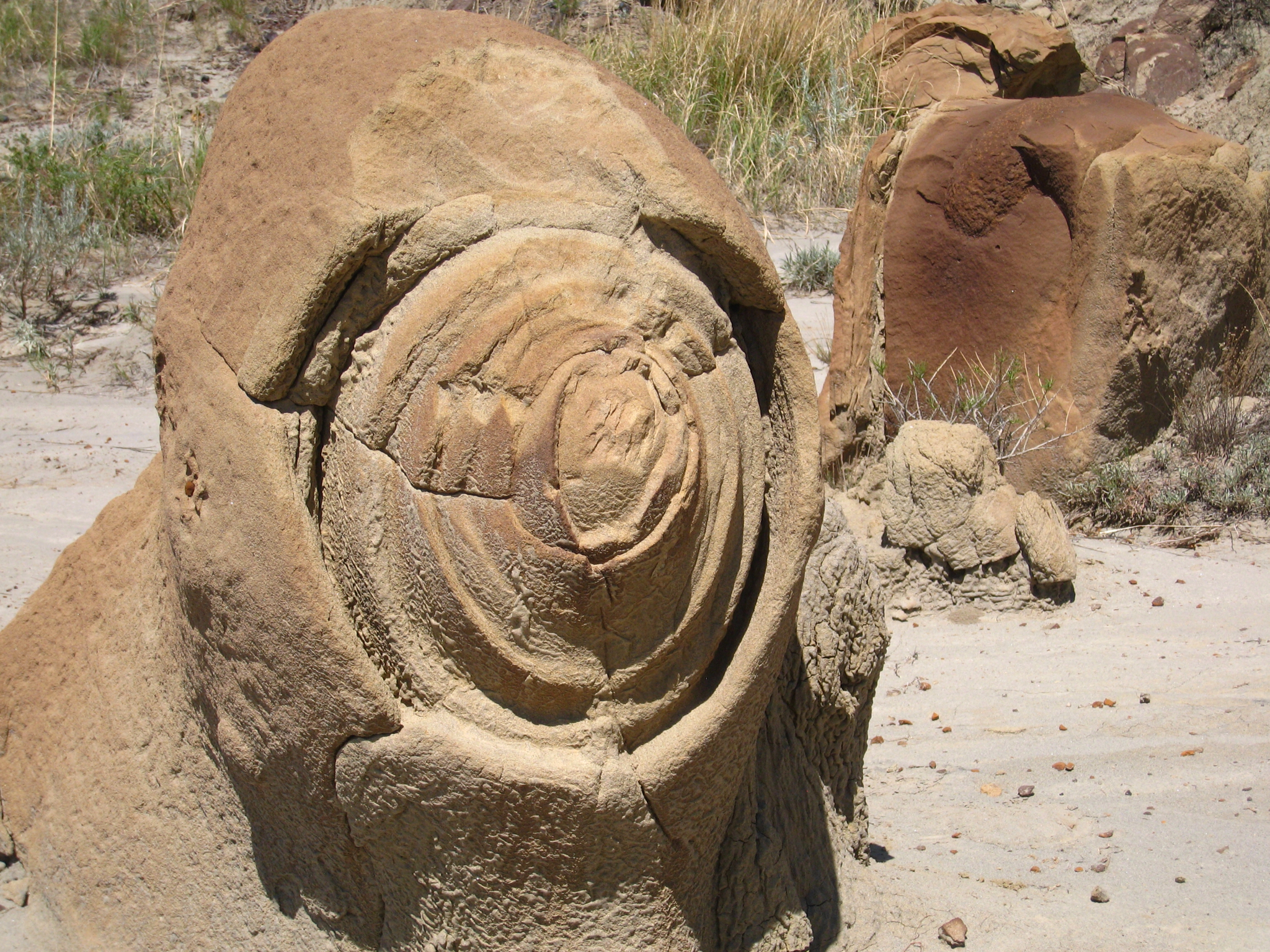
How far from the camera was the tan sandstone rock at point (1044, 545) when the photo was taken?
4.42 metres

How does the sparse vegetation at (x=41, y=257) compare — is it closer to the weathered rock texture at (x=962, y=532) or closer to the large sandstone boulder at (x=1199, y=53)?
the weathered rock texture at (x=962, y=532)

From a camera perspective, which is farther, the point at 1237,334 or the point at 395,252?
the point at 1237,334

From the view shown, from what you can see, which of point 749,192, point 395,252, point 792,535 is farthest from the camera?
point 749,192

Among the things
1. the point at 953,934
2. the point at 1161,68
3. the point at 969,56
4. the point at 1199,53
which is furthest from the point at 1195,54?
the point at 953,934

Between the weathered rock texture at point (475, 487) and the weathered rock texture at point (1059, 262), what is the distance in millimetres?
3457

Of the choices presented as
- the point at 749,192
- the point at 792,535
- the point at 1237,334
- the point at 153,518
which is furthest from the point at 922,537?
the point at 749,192

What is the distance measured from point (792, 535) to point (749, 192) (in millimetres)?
6642

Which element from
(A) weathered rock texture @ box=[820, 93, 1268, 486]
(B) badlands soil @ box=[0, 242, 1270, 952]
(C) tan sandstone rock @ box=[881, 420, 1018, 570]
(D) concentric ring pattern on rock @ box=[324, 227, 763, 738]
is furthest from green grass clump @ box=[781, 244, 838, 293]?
(D) concentric ring pattern on rock @ box=[324, 227, 763, 738]

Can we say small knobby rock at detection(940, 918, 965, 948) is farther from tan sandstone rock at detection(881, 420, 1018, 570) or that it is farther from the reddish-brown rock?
the reddish-brown rock

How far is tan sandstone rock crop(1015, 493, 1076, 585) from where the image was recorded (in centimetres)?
442

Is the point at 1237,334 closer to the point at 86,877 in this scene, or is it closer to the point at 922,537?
the point at 922,537

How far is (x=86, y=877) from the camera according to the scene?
7.37 ft

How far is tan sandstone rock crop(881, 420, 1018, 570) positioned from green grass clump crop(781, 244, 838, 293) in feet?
9.89

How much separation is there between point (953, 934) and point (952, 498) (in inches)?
89.1
